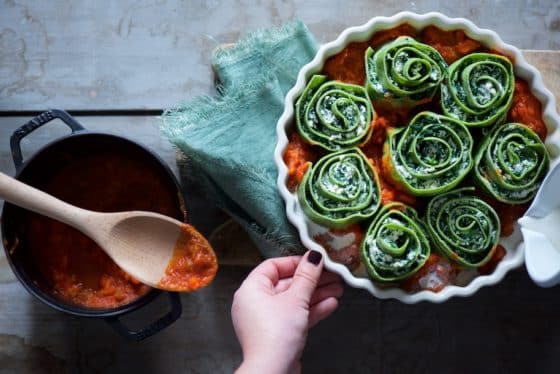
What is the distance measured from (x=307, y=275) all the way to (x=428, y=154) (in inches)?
11.3

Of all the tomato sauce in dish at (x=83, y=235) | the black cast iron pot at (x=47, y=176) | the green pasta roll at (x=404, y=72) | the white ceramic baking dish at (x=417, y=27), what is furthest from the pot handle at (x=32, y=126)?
the green pasta roll at (x=404, y=72)

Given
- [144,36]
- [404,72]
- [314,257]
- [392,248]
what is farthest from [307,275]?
[144,36]

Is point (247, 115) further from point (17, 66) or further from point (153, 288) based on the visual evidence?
point (17, 66)

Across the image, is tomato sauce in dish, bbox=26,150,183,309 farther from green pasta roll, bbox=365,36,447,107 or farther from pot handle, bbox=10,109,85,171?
green pasta roll, bbox=365,36,447,107

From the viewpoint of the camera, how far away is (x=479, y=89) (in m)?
Result: 1.03

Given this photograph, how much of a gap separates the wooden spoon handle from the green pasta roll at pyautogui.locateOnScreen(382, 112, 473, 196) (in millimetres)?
543

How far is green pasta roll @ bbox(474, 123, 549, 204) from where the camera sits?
1.00m

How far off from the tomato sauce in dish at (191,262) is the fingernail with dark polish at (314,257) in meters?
0.20

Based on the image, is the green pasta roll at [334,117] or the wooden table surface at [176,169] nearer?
the green pasta roll at [334,117]

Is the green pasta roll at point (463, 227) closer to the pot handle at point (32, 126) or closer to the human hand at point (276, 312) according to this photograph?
the human hand at point (276, 312)

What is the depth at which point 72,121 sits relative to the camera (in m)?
1.07

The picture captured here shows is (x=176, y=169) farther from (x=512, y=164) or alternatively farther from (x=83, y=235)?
(x=512, y=164)

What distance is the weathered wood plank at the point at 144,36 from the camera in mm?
1245

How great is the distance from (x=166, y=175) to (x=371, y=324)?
1.69ft
